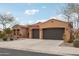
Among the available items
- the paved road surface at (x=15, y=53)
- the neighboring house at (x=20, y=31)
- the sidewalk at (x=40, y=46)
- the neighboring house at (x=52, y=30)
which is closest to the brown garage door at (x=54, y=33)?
the neighboring house at (x=52, y=30)

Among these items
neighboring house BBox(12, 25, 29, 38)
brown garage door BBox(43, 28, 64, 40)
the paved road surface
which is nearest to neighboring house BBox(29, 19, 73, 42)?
brown garage door BBox(43, 28, 64, 40)

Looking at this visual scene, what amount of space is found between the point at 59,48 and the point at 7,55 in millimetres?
2006

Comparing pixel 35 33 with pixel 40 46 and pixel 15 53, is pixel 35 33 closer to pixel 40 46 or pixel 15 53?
pixel 40 46

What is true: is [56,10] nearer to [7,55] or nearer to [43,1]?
[43,1]

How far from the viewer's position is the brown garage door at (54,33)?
11.9 meters

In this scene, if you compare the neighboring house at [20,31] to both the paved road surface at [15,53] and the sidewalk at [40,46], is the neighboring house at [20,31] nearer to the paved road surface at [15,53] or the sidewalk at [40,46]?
the sidewalk at [40,46]

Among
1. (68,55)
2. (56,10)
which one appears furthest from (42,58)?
(56,10)

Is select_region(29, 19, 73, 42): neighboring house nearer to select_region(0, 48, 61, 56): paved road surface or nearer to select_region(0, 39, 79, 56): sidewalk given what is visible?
select_region(0, 39, 79, 56): sidewalk

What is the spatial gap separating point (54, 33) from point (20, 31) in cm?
111

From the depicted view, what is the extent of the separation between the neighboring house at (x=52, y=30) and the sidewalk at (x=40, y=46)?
23cm

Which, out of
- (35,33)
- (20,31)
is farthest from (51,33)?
(20,31)

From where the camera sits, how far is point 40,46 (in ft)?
39.2

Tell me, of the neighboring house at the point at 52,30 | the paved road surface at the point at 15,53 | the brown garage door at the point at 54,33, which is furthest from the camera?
the brown garage door at the point at 54,33

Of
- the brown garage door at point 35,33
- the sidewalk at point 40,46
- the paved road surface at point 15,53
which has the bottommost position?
the paved road surface at point 15,53
